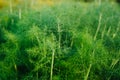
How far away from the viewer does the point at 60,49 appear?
126 inches

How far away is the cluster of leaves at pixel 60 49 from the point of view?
10.5ft

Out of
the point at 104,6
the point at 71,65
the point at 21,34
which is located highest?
the point at 104,6

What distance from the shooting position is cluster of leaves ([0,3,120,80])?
10.5ft

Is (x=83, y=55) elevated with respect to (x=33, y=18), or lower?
lower

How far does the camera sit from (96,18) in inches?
157

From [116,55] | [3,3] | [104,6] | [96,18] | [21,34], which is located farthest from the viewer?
[3,3]

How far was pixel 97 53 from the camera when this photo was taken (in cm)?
325

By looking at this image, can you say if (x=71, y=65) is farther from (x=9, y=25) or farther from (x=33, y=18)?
(x=9, y=25)

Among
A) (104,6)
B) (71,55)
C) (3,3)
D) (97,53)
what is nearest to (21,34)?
(71,55)

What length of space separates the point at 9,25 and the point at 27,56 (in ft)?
3.74

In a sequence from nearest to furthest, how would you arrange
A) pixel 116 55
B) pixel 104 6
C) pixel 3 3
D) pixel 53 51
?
pixel 53 51 < pixel 116 55 < pixel 104 6 < pixel 3 3

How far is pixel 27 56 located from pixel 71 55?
52 cm

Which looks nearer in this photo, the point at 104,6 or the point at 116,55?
the point at 116,55

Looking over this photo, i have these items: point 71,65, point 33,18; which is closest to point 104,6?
point 33,18
